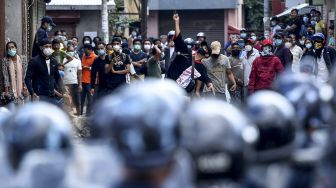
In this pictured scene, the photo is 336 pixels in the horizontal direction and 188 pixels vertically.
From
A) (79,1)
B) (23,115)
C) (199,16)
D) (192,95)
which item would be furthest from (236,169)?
(199,16)

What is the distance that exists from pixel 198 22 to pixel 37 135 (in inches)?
1951

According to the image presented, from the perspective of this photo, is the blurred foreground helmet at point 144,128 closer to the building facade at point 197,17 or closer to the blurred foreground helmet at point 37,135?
the blurred foreground helmet at point 37,135

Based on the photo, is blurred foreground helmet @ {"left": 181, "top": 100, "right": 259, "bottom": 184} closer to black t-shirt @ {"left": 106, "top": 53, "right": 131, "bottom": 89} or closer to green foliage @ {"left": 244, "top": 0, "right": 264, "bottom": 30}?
black t-shirt @ {"left": 106, "top": 53, "right": 131, "bottom": 89}

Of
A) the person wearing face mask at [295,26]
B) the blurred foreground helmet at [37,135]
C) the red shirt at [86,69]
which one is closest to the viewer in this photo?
the blurred foreground helmet at [37,135]

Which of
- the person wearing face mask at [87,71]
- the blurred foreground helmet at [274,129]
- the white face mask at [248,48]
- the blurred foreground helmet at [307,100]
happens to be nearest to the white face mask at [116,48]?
the person wearing face mask at [87,71]

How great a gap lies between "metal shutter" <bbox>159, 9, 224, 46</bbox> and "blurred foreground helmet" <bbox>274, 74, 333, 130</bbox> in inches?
1846

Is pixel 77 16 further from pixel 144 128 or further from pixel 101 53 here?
pixel 144 128

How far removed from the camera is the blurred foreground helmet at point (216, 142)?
5.50 metres

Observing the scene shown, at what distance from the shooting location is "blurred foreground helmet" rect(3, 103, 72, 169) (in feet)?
19.0

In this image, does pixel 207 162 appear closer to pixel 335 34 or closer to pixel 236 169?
pixel 236 169

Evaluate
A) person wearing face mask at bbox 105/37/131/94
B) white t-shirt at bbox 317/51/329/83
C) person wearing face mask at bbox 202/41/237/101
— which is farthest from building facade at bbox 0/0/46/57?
white t-shirt at bbox 317/51/329/83

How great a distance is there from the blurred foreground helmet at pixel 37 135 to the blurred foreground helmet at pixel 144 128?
20.6 inches

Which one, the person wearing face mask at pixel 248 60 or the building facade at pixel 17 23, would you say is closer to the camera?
Answer: the person wearing face mask at pixel 248 60

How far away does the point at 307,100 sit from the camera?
7.26 meters
